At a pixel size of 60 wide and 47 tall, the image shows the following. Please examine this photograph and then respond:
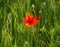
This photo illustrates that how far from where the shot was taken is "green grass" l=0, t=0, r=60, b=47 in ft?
6.50

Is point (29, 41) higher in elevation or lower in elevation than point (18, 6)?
lower

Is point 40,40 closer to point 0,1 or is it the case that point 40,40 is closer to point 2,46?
point 2,46

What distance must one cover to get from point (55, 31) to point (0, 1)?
0.77 m

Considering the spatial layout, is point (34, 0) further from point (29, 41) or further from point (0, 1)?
point (29, 41)

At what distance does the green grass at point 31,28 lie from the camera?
1980 millimetres

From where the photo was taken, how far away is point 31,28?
204cm

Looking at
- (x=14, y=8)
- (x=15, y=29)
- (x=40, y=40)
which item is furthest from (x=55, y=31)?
(x=14, y=8)

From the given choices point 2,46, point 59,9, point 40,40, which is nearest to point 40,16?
point 59,9

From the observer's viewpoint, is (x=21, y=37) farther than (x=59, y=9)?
No

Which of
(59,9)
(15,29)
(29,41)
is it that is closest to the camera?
(29,41)

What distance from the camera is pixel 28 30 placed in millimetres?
2016

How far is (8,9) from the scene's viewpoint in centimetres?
249

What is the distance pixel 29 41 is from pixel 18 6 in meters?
0.48

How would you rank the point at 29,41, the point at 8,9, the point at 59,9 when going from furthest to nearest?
the point at 8,9, the point at 59,9, the point at 29,41
